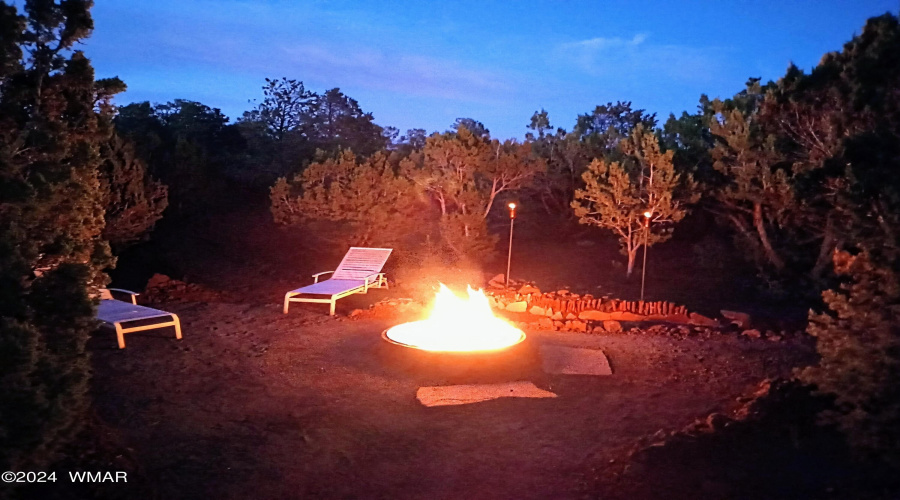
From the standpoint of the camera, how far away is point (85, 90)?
4.05 m

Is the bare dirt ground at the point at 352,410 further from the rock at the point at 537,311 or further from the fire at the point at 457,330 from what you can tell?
the rock at the point at 537,311

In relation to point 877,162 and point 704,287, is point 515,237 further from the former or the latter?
point 877,162

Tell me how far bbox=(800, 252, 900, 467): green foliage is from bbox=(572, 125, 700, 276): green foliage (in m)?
8.09

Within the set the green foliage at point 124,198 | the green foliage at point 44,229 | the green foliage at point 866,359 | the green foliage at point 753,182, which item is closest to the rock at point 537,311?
the green foliage at point 753,182

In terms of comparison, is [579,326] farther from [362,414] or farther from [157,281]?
[157,281]

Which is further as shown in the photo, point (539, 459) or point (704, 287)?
point (704, 287)

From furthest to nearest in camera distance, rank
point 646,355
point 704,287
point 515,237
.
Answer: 1. point 515,237
2. point 704,287
3. point 646,355

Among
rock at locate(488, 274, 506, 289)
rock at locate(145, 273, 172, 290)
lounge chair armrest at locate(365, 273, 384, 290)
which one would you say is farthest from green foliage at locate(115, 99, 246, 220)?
rock at locate(488, 274, 506, 289)

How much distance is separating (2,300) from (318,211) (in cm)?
1005

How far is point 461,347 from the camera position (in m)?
6.87

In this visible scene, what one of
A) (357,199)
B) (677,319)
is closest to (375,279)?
(357,199)

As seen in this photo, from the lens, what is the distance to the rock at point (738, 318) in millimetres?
8767

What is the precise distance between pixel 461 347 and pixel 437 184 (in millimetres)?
6240

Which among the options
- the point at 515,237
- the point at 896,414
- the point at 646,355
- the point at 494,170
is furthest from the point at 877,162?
the point at 515,237
